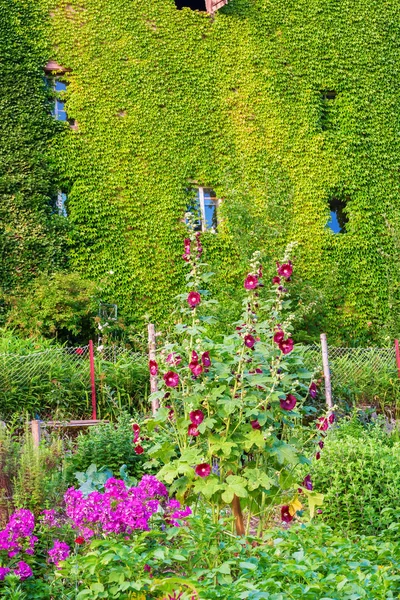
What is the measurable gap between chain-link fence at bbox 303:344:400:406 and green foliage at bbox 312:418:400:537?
4.06 metres

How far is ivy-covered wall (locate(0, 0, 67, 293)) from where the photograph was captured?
495 inches

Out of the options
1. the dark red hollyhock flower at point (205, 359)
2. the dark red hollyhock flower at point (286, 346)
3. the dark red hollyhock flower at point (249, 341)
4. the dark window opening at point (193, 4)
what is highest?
the dark window opening at point (193, 4)

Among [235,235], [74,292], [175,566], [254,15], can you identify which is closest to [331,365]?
[235,235]

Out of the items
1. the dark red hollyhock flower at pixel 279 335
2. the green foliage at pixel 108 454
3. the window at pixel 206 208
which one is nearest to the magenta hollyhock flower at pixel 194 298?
the dark red hollyhock flower at pixel 279 335

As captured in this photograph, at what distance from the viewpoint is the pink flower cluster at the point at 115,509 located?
13.3 ft

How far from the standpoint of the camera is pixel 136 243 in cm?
1338

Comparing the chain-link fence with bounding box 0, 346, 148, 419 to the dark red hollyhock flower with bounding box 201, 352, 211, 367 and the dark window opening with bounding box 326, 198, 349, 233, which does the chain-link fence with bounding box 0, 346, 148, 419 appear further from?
the dark window opening with bounding box 326, 198, 349, 233

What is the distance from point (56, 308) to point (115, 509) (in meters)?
8.08

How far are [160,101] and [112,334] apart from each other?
4715 millimetres

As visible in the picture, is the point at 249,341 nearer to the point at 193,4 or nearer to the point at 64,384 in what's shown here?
the point at 64,384

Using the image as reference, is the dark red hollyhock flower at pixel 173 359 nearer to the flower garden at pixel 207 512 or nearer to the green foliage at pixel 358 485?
the flower garden at pixel 207 512

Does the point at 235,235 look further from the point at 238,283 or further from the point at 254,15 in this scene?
the point at 254,15

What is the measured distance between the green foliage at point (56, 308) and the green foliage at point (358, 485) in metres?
6.37

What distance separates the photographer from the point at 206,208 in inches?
564
